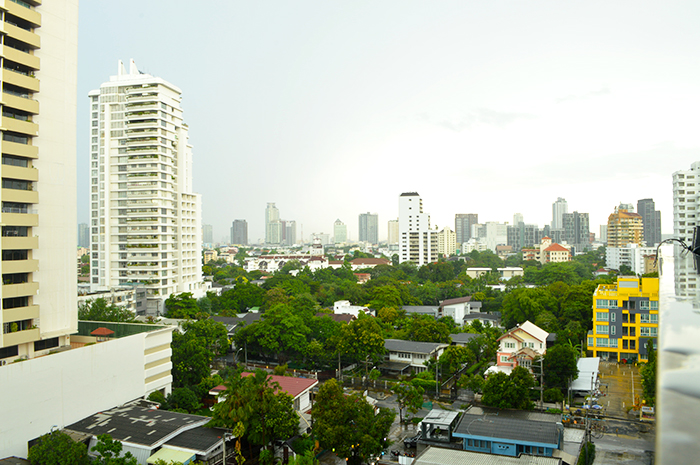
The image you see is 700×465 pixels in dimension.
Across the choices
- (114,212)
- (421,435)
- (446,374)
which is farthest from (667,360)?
(114,212)

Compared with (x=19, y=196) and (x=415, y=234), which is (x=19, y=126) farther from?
(x=415, y=234)

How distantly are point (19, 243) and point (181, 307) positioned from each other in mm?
9854

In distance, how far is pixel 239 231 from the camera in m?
109

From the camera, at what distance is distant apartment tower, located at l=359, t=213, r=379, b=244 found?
11506 cm

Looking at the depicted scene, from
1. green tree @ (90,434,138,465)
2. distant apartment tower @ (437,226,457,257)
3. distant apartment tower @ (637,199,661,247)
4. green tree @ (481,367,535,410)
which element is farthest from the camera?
distant apartment tower @ (437,226,457,257)

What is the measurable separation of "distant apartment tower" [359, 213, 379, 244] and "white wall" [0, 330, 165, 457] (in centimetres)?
10541

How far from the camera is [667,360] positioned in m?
0.64

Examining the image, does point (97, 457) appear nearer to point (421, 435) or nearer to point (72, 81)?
point (421, 435)

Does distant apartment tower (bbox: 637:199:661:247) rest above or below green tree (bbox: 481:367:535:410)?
above

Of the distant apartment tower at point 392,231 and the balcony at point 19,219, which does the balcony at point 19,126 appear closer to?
the balcony at point 19,219

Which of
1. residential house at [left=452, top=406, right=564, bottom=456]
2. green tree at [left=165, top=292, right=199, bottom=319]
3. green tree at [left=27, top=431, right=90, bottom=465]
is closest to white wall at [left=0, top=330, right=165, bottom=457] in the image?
green tree at [left=27, top=431, right=90, bottom=465]

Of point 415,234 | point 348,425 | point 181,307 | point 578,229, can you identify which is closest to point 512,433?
point 348,425

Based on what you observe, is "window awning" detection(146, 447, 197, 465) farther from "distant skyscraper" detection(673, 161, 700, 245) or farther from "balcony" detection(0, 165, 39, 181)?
"distant skyscraper" detection(673, 161, 700, 245)

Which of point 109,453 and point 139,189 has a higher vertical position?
point 139,189
